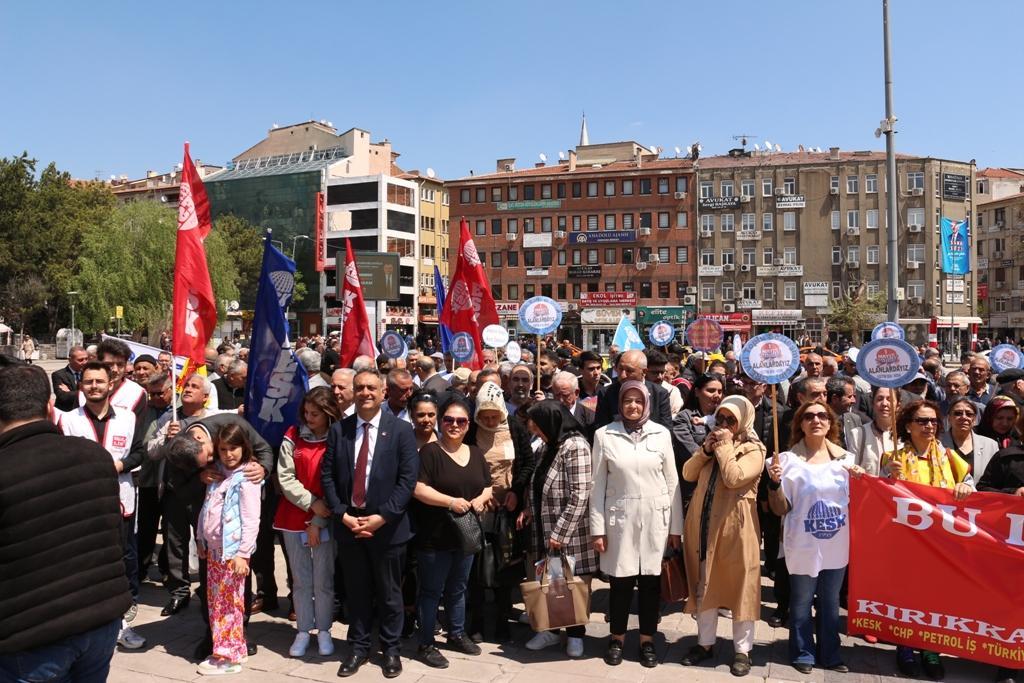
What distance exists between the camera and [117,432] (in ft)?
19.2

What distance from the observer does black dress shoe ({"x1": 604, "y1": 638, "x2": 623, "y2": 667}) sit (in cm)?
543

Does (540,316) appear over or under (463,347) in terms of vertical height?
over

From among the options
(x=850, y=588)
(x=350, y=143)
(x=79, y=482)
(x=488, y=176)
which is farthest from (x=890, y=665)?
(x=350, y=143)

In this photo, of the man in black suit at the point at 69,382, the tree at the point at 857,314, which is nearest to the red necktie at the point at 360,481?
the man in black suit at the point at 69,382

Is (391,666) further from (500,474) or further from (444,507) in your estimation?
(500,474)

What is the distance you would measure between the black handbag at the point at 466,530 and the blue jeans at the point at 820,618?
2.09 metres

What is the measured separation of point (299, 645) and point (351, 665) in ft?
1.76

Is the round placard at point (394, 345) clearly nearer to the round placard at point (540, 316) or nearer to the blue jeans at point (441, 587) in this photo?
the round placard at point (540, 316)

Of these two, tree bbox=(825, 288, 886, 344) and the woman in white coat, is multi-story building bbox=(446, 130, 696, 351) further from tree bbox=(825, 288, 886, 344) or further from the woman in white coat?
the woman in white coat

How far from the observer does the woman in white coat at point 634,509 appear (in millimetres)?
5418

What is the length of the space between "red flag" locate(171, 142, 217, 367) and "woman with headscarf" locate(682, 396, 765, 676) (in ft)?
12.3

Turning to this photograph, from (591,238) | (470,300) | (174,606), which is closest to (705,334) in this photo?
(470,300)

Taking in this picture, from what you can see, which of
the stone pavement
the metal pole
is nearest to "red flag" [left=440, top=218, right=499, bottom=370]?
the stone pavement

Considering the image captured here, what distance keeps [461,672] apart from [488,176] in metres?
69.4
